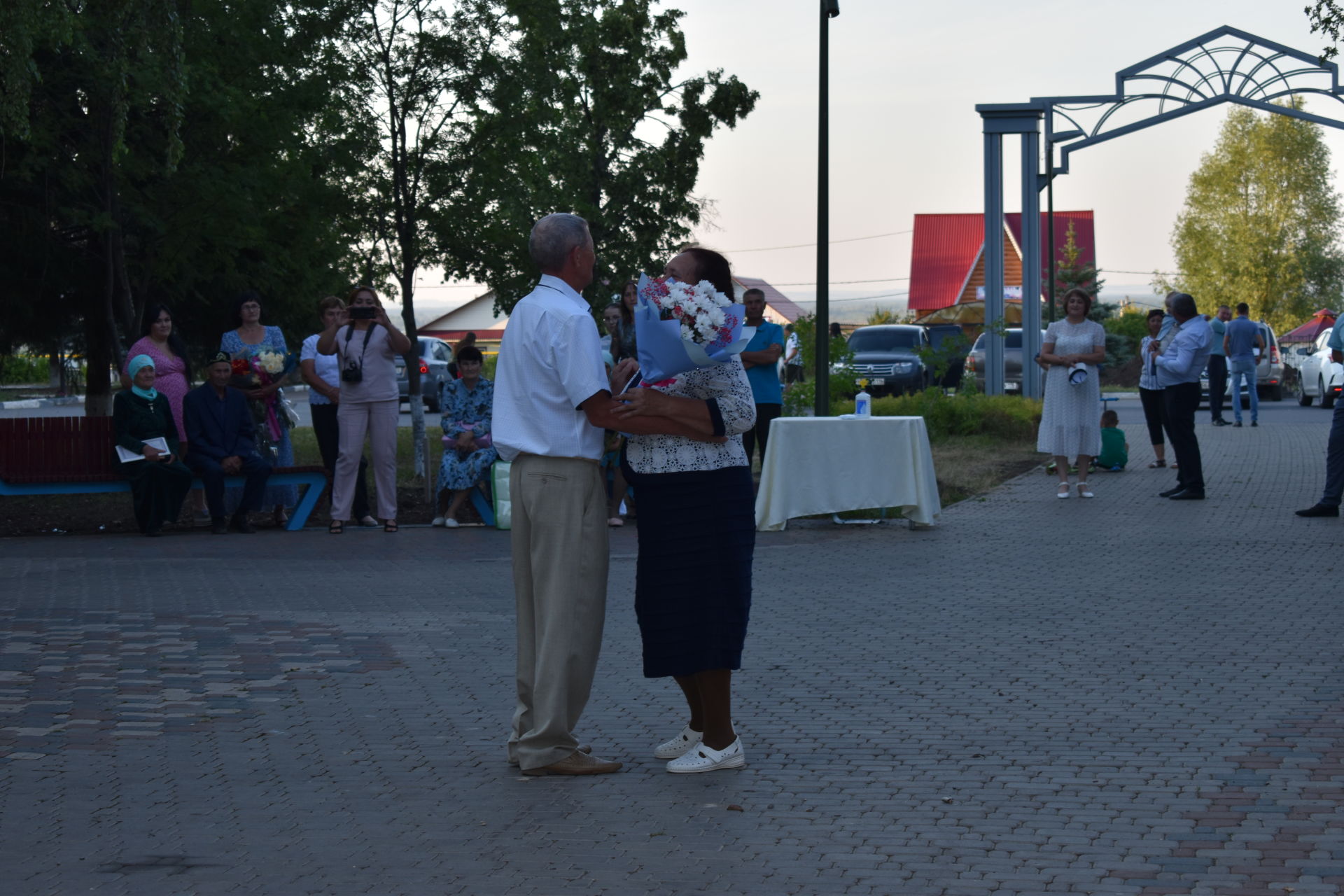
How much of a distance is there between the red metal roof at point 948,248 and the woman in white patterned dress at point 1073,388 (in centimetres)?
6693

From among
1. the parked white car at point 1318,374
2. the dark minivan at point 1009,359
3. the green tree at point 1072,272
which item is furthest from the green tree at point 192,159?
the green tree at point 1072,272

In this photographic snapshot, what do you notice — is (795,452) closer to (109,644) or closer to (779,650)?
(779,650)

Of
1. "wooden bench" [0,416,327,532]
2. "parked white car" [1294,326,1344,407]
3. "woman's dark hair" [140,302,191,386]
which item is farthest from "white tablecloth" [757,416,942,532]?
"parked white car" [1294,326,1344,407]

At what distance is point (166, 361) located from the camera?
1381 cm

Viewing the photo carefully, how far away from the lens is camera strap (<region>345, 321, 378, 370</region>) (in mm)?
13133

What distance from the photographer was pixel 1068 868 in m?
4.37

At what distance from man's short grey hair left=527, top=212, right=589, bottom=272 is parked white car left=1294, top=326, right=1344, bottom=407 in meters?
27.8

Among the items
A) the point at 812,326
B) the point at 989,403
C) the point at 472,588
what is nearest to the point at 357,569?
the point at 472,588

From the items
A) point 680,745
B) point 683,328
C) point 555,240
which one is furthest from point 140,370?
point 683,328

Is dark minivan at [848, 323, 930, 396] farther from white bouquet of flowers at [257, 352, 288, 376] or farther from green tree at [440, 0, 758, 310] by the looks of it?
white bouquet of flowers at [257, 352, 288, 376]

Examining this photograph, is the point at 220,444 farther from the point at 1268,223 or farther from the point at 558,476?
the point at 1268,223

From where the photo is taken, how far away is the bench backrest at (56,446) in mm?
13859

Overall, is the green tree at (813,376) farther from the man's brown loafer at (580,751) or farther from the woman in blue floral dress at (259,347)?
the man's brown loafer at (580,751)

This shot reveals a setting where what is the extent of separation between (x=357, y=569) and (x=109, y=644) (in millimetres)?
3041
